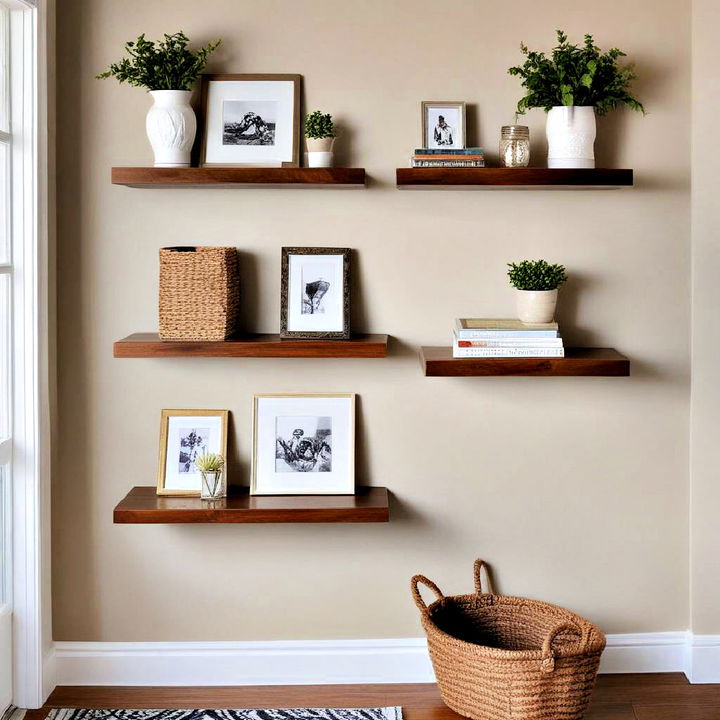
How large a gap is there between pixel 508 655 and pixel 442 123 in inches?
59.4

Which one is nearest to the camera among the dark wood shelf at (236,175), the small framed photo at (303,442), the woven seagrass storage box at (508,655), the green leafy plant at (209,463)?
the woven seagrass storage box at (508,655)

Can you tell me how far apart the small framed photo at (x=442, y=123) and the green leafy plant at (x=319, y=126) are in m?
0.29

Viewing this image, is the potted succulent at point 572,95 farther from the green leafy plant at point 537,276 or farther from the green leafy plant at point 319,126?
the green leafy plant at point 319,126

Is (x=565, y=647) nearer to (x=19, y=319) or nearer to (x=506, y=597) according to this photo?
(x=506, y=597)

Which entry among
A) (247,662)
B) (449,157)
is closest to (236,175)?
(449,157)

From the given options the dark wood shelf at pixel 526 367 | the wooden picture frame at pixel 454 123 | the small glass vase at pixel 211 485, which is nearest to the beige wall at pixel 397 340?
the wooden picture frame at pixel 454 123

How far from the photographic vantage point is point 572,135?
2.68m

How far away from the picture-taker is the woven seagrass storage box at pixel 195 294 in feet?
8.84

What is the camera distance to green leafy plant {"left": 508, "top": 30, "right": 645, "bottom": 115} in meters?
2.67

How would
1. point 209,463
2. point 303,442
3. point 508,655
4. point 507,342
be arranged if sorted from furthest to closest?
point 303,442 → point 209,463 → point 507,342 → point 508,655

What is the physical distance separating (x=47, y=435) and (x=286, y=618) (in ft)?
2.98

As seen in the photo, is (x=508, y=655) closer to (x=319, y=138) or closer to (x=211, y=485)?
(x=211, y=485)

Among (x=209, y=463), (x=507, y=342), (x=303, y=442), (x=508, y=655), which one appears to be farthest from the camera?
(x=303, y=442)

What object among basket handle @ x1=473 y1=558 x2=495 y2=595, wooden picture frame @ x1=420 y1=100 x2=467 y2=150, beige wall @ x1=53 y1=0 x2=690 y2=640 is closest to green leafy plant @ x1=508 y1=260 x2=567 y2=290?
beige wall @ x1=53 y1=0 x2=690 y2=640
